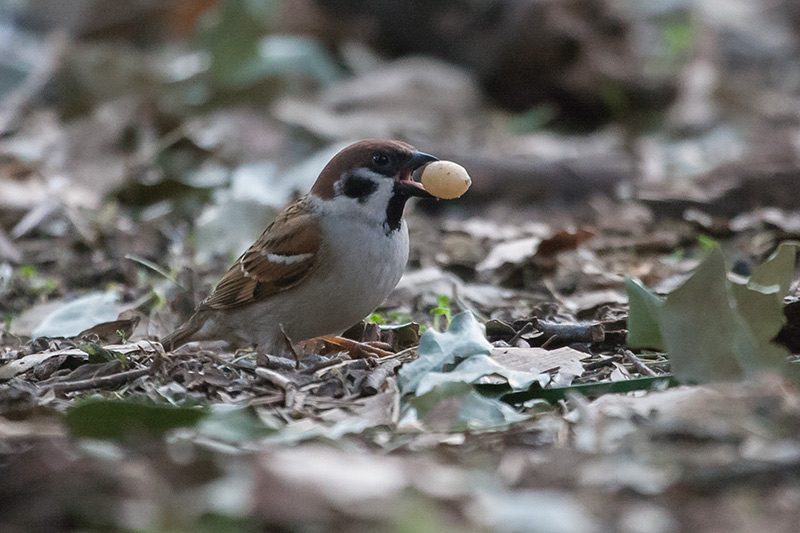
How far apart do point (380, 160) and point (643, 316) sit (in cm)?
139

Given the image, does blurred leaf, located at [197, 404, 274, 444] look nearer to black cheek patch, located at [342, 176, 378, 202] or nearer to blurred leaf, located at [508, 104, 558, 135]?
black cheek patch, located at [342, 176, 378, 202]

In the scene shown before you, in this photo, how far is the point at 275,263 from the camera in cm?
439

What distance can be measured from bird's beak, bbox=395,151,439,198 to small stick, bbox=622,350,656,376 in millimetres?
1041

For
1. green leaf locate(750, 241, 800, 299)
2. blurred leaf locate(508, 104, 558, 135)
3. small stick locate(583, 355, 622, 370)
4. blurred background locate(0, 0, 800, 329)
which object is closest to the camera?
green leaf locate(750, 241, 800, 299)

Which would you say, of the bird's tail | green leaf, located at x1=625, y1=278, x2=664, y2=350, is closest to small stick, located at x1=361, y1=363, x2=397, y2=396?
green leaf, located at x1=625, y1=278, x2=664, y2=350

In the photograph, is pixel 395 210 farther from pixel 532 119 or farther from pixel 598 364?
pixel 532 119

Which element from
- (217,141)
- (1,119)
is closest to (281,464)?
(217,141)

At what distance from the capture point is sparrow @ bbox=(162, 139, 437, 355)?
4098 mm

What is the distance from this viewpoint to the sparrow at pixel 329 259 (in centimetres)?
410

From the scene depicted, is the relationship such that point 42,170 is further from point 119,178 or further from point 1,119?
point 1,119

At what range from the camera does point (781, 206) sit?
6.76 meters

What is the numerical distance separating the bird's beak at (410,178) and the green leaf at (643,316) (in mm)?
1122

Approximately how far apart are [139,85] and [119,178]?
235cm

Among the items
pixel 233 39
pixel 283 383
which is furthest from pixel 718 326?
pixel 233 39
